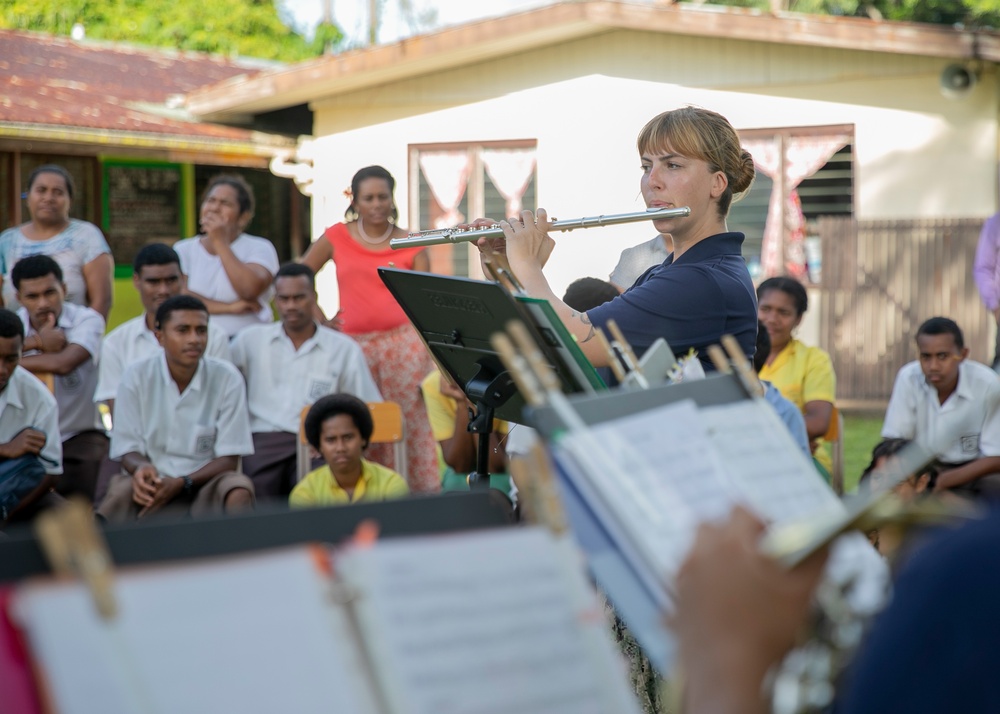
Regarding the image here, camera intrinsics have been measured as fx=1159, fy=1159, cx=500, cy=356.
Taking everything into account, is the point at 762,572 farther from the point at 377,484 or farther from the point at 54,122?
the point at 54,122

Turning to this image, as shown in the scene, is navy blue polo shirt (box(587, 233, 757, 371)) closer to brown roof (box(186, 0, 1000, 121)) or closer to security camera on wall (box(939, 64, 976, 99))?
brown roof (box(186, 0, 1000, 121))

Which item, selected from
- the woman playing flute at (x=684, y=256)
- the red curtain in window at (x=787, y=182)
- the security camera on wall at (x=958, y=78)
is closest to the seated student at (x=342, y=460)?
the woman playing flute at (x=684, y=256)

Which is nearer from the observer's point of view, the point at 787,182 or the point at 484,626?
the point at 484,626

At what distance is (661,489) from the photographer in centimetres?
161

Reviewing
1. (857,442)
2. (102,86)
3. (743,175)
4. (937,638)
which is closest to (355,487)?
(743,175)

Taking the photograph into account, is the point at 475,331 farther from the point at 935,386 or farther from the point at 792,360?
the point at 935,386

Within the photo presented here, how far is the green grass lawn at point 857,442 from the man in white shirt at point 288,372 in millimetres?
3228

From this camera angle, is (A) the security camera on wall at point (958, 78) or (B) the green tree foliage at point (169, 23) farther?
(B) the green tree foliage at point (169, 23)

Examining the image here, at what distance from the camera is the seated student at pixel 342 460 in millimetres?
5207

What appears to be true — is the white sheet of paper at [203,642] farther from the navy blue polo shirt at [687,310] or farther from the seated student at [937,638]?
the navy blue polo shirt at [687,310]

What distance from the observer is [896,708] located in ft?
3.62

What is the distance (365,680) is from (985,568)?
68 cm

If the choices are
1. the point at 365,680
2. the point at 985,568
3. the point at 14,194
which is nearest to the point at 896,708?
the point at 985,568

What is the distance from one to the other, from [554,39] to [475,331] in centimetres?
783
